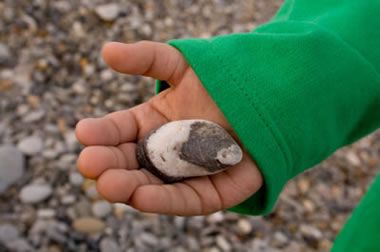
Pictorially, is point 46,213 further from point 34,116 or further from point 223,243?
point 223,243

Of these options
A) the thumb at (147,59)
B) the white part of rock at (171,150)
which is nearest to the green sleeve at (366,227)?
the white part of rock at (171,150)

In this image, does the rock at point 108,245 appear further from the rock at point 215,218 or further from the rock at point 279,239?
the rock at point 279,239

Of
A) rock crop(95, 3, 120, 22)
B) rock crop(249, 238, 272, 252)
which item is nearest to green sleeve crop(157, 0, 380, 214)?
rock crop(249, 238, 272, 252)

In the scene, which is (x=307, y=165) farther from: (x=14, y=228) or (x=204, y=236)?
(x=14, y=228)

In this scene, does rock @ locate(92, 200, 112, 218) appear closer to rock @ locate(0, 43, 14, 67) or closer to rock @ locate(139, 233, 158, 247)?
rock @ locate(139, 233, 158, 247)

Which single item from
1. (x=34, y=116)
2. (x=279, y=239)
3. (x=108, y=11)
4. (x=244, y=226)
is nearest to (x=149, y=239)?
(x=244, y=226)

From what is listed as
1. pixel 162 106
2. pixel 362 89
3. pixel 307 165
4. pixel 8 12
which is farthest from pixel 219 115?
pixel 8 12
